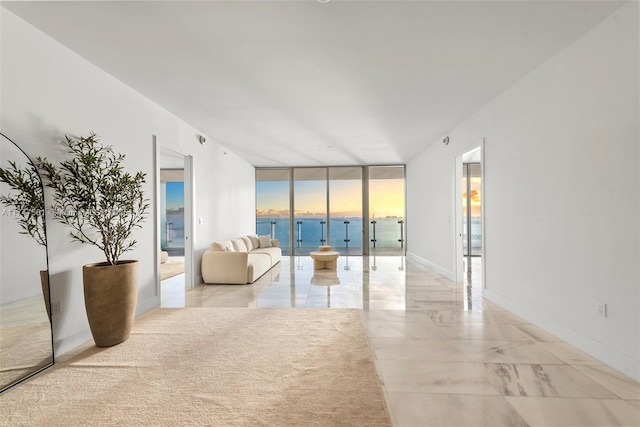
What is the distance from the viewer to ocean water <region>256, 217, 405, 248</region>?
10.0 meters

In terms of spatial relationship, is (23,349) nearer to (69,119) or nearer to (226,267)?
(69,119)

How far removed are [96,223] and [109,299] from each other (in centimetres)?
72

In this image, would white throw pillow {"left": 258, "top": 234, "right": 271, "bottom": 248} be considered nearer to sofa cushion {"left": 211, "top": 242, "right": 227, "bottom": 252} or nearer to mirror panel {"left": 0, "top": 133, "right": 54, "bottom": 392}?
sofa cushion {"left": 211, "top": 242, "right": 227, "bottom": 252}

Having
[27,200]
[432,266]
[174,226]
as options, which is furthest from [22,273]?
[174,226]

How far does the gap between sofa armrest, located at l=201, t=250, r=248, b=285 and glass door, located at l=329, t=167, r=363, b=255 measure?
4705 millimetres

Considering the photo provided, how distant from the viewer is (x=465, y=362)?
2.63m

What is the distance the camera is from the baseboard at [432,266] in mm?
6020

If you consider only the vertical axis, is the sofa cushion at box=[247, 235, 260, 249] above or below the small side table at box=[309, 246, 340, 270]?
above

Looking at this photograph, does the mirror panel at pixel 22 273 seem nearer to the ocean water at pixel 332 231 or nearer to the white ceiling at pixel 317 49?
the white ceiling at pixel 317 49

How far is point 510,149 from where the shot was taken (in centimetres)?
397

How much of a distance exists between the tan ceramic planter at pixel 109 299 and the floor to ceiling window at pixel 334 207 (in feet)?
22.6

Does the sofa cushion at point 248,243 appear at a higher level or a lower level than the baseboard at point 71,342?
higher

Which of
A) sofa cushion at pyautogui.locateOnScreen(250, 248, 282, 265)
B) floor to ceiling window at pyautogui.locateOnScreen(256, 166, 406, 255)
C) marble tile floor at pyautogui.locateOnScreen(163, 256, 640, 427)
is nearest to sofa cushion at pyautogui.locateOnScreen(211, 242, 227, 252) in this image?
marble tile floor at pyautogui.locateOnScreen(163, 256, 640, 427)

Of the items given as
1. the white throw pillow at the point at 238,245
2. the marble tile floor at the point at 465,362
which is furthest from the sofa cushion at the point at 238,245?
the marble tile floor at the point at 465,362
